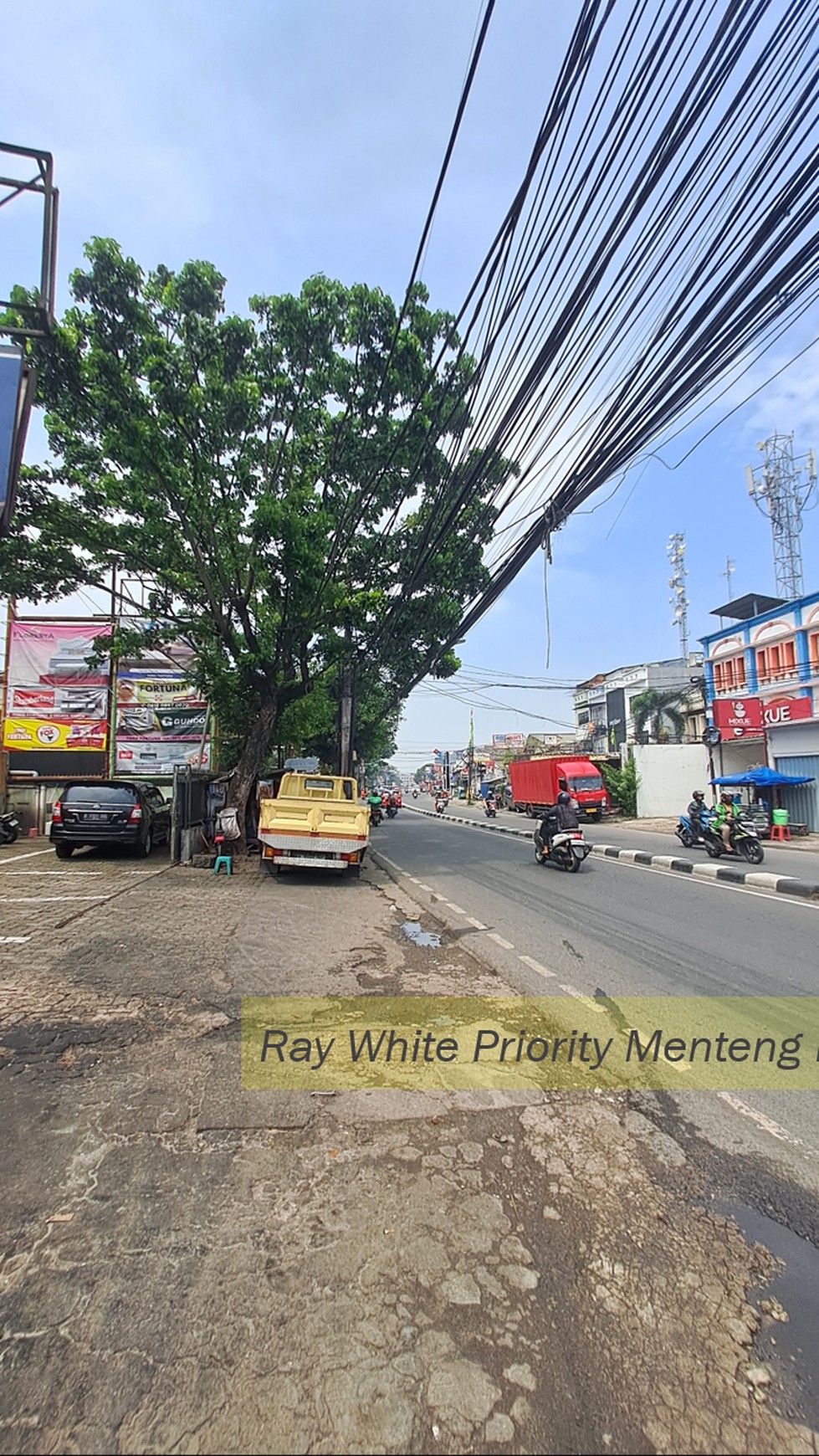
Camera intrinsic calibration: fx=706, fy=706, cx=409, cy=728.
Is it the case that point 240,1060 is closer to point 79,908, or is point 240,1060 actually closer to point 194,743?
point 79,908

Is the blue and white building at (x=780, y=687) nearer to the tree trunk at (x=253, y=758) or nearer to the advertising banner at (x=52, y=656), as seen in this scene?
the tree trunk at (x=253, y=758)

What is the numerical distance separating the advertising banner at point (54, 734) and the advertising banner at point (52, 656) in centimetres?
33

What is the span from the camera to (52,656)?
61.8 ft

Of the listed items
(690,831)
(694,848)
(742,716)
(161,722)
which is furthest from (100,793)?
(742,716)

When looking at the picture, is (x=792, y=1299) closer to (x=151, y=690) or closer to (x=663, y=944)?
(x=663, y=944)

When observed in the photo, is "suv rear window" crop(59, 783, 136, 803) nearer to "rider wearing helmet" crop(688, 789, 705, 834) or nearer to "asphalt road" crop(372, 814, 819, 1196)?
"asphalt road" crop(372, 814, 819, 1196)

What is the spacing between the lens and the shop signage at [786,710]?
24.0 m

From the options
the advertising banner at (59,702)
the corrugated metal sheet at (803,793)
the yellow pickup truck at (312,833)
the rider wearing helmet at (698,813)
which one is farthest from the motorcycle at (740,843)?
the advertising banner at (59,702)

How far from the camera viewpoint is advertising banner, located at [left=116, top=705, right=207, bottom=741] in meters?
19.1

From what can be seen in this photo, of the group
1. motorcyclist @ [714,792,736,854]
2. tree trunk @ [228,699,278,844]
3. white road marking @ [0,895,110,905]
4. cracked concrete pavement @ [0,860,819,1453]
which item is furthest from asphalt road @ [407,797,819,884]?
white road marking @ [0,895,110,905]

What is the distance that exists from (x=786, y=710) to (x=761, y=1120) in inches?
970

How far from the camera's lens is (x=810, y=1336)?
2.04 m

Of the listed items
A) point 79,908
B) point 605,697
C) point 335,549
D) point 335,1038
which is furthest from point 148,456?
point 605,697

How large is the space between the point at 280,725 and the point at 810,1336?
64.2ft
